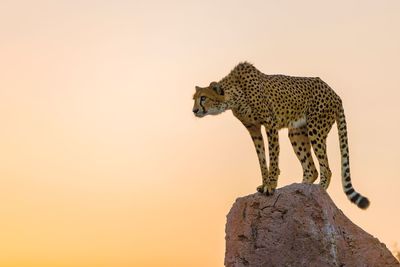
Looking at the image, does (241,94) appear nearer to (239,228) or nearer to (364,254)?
(239,228)

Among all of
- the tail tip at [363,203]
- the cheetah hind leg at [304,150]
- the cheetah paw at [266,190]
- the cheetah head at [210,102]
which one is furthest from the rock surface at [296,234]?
the cheetah hind leg at [304,150]

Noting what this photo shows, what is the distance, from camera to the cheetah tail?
38.6 feet

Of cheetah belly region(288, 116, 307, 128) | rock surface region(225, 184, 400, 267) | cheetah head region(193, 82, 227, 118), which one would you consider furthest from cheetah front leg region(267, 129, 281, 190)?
cheetah head region(193, 82, 227, 118)

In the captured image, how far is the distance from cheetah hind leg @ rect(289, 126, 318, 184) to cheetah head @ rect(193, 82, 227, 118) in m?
1.20

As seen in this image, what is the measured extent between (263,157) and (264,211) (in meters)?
0.88

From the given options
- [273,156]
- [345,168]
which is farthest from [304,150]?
[273,156]

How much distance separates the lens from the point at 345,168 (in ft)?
40.1

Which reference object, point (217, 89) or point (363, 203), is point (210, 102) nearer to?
point (217, 89)

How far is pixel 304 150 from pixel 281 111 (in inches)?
29.2

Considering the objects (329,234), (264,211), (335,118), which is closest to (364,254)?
(329,234)

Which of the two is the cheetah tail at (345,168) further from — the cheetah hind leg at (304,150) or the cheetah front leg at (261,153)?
the cheetah front leg at (261,153)

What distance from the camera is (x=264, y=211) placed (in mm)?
10680

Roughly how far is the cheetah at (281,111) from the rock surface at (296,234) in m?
0.28

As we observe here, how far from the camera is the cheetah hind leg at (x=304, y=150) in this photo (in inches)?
478
